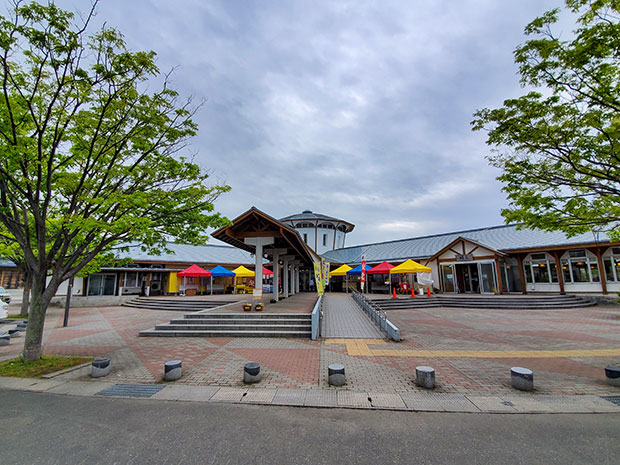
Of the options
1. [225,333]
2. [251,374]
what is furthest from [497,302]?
[251,374]

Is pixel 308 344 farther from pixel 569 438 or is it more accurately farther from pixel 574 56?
pixel 574 56

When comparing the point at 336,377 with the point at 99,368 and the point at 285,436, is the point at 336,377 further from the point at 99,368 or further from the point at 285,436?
the point at 99,368

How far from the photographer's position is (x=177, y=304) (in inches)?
754

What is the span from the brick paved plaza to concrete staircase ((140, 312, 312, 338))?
0.47 metres

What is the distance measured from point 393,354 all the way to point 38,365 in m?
9.44

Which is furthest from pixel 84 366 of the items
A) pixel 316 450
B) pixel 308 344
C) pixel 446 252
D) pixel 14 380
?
pixel 446 252

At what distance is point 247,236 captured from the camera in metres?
14.1

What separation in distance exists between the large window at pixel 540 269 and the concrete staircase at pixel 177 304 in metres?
23.6

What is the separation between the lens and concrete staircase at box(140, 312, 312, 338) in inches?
396

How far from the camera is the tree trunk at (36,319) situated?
7.17m

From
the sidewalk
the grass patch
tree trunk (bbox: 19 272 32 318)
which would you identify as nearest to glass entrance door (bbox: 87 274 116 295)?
tree trunk (bbox: 19 272 32 318)

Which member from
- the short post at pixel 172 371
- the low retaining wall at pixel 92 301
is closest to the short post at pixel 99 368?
the short post at pixel 172 371

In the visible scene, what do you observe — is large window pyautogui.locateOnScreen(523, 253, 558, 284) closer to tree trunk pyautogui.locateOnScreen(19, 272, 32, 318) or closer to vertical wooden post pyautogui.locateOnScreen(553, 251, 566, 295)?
vertical wooden post pyautogui.locateOnScreen(553, 251, 566, 295)

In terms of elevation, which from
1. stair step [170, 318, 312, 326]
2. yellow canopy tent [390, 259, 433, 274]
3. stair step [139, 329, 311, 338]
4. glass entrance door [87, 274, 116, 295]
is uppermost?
yellow canopy tent [390, 259, 433, 274]
